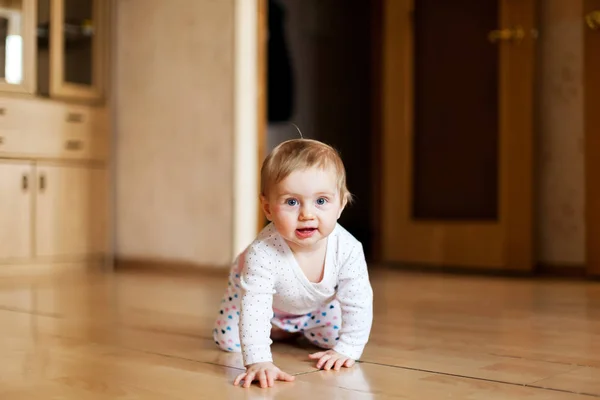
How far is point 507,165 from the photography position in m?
3.67

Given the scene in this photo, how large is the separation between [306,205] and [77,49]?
9.34ft

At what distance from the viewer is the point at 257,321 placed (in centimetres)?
131

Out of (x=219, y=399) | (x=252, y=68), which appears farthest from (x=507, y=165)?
(x=219, y=399)

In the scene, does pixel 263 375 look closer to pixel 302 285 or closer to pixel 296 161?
pixel 302 285

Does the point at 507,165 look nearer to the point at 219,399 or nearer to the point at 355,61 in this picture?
the point at 355,61

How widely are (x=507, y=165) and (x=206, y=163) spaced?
4.66ft

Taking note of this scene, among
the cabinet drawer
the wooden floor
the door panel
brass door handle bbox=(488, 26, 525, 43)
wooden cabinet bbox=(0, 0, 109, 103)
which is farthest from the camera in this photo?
A: the door panel

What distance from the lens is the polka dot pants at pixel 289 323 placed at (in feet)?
5.06

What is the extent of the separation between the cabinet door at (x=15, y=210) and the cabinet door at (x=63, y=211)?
0.05 metres

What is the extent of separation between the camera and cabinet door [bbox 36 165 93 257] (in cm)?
356

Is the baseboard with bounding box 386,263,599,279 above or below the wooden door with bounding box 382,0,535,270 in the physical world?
below

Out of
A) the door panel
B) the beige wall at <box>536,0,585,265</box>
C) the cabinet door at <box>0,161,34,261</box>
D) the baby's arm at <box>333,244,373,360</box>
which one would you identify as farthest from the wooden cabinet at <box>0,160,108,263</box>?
the baby's arm at <box>333,244,373,360</box>

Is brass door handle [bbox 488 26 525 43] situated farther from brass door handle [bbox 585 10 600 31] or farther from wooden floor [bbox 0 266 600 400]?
wooden floor [bbox 0 266 600 400]

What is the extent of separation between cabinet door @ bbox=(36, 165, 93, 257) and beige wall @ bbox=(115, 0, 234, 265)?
0.21 meters
